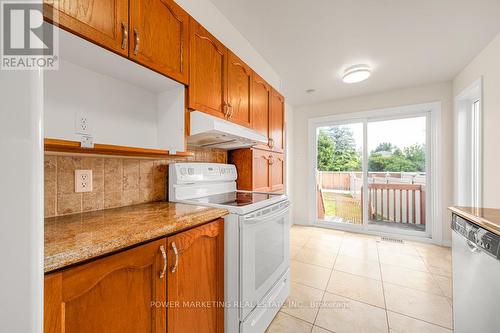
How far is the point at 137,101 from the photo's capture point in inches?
53.5

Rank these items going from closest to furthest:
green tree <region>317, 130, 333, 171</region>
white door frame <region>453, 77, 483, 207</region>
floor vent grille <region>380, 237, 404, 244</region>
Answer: white door frame <region>453, 77, 483, 207</region> < floor vent grille <region>380, 237, 404, 244</region> < green tree <region>317, 130, 333, 171</region>

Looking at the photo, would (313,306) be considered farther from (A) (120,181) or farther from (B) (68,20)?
(B) (68,20)

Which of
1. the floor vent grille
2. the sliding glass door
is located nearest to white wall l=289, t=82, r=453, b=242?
the sliding glass door

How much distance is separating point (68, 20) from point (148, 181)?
95cm

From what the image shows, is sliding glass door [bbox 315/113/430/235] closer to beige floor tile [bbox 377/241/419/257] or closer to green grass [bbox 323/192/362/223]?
green grass [bbox 323/192/362/223]

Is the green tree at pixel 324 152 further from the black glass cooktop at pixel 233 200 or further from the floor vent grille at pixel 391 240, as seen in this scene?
the black glass cooktop at pixel 233 200

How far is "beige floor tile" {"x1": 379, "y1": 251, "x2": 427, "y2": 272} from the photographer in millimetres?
2383

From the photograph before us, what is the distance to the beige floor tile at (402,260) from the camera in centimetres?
238

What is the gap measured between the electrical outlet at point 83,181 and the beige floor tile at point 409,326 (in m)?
2.21

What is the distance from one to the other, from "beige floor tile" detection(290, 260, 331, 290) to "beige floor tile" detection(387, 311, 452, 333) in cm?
56

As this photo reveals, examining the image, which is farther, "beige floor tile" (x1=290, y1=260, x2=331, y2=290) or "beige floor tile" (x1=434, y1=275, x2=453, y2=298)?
"beige floor tile" (x1=290, y1=260, x2=331, y2=290)

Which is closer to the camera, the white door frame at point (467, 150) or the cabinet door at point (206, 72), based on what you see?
the cabinet door at point (206, 72)

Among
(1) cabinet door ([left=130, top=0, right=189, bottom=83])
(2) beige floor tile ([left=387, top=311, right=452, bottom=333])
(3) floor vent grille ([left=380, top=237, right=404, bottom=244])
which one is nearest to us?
(1) cabinet door ([left=130, top=0, right=189, bottom=83])

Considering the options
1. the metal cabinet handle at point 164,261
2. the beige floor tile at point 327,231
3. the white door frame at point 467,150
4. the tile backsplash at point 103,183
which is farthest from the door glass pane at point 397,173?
the metal cabinet handle at point 164,261
